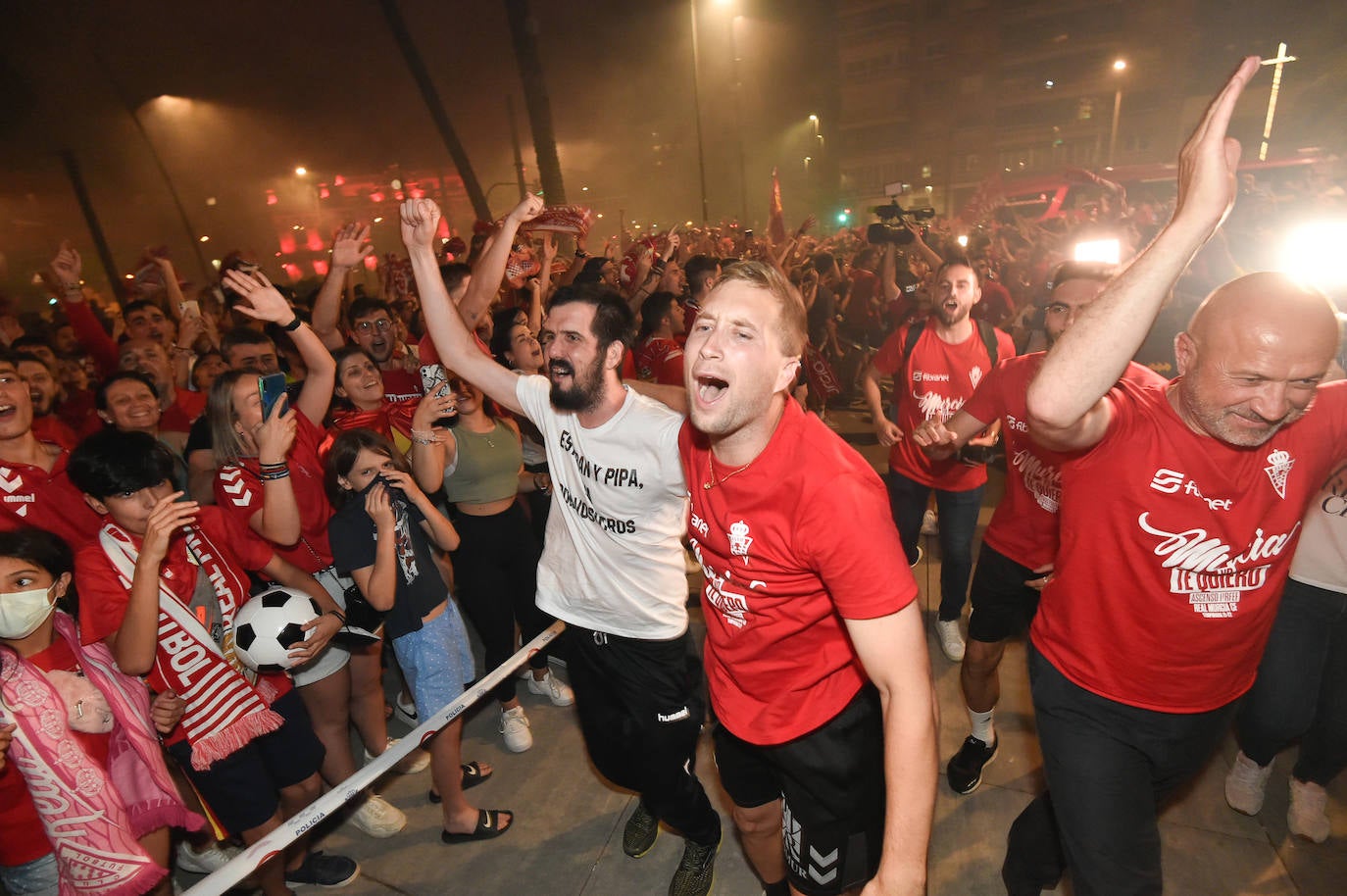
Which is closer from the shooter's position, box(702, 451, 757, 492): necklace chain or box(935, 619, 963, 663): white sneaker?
box(702, 451, 757, 492): necklace chain

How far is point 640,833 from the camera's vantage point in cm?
321

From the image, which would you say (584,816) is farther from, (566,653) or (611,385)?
(611,385)

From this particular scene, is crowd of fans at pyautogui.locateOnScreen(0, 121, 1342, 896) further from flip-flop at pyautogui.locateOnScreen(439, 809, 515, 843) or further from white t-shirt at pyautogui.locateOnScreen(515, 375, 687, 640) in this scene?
white t-shirt at pyautogui.locateOnScreen(515, 375, 687, 640)

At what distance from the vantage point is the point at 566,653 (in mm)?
2945

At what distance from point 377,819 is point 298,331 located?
2646 mm

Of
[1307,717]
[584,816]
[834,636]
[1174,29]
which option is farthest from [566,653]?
[1174,29]

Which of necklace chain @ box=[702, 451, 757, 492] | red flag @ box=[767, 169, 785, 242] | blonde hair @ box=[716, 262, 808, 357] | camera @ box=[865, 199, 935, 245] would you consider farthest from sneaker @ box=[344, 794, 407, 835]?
red flag @ box=[767, 169, 785, 242]

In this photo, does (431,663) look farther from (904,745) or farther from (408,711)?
(904,745)

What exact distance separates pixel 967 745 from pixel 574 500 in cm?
247

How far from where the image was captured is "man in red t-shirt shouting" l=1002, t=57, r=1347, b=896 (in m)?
1.77

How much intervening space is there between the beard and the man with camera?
4.94 ft

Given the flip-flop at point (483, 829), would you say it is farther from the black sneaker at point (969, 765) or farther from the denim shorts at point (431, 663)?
the black sneaker at point (969, 765)

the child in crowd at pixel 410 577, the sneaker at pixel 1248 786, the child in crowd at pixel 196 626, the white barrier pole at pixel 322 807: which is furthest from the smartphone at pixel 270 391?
the sneaker at pixel 1248 786

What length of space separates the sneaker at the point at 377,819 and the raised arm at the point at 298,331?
6.96ft
